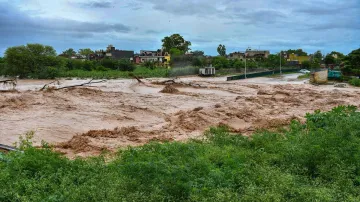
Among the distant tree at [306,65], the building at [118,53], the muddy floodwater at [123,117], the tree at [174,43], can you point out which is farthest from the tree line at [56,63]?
the muddy floodwater at [123,117]

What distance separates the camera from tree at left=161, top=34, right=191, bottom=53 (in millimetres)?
87188

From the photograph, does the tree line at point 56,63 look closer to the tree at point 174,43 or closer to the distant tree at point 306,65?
the distant tree at point 306,65

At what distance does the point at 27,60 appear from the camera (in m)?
46.7

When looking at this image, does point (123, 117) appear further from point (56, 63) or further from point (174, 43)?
point (174, 43)

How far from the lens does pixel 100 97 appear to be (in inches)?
941

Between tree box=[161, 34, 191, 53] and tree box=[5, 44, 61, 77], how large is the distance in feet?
135

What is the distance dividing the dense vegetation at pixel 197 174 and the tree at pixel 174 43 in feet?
262

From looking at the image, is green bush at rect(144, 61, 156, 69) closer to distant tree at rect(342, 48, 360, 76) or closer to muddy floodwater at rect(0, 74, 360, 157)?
distant tree at rect(342, 48, 360, 76)

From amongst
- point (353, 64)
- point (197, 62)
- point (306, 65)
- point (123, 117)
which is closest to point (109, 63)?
point (197, 62)

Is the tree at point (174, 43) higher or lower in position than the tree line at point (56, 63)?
higher

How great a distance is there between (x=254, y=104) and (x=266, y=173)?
14689 millimetres

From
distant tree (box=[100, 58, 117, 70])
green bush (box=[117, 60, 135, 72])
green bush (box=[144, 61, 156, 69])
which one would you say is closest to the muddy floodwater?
green bush (box=[117, 60, 135, 72])

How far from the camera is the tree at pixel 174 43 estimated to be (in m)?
87.2

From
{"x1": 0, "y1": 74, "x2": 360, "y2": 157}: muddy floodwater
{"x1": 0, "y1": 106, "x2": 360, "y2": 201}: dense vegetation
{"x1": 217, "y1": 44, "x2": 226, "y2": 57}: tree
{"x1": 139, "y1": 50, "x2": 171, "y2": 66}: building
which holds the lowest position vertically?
{"x1": 0, "y1": 74, "x2": 360, "y2": 157}: muddy floodwater
